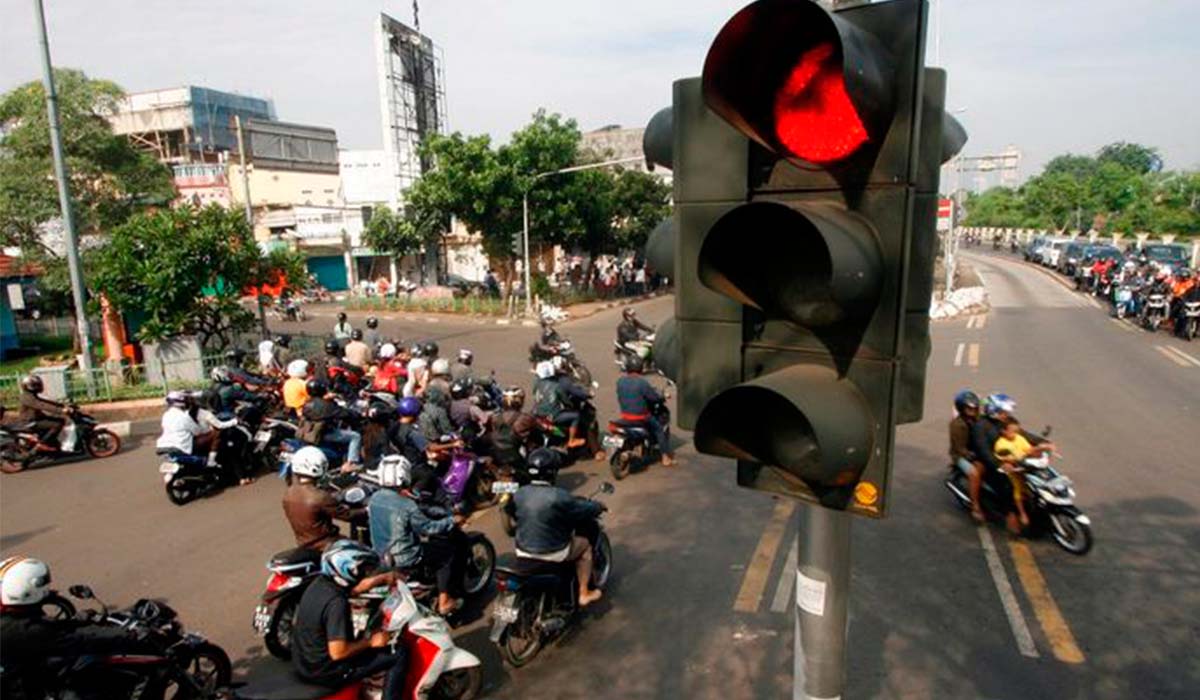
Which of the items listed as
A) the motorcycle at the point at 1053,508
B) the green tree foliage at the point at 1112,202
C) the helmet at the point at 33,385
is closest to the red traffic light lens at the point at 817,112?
the motorcycle at the point at 1053,508

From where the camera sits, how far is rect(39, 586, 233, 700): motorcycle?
14.1ft

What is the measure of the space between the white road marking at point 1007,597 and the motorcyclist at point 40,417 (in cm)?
1215

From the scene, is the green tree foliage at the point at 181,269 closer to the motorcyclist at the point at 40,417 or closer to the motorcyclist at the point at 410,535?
the motorcyclist at the point at 40,417

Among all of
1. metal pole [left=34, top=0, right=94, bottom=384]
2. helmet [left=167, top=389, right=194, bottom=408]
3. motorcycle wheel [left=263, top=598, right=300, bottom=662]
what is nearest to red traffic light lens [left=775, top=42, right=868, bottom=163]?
motorcycle wheel [left=263, top=598, right=300, bottom=662]

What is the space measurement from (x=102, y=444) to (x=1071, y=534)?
42.3ft

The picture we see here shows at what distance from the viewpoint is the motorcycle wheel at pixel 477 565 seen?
632 centimetres

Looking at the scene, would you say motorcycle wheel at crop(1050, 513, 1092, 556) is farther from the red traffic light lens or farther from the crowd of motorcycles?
the red traffic light lens

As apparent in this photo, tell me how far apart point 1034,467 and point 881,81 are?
6.54m

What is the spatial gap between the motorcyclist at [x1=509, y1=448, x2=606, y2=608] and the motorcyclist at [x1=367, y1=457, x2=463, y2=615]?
2.23 ft

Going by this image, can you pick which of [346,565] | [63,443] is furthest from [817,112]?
[63,443]

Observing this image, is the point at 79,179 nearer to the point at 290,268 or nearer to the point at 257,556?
the point at 290,268

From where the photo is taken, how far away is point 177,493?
9.10 m

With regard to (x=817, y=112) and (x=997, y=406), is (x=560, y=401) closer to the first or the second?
(x=997, y=406)

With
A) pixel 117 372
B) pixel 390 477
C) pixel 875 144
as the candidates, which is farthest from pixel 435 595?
pixel 117 372
